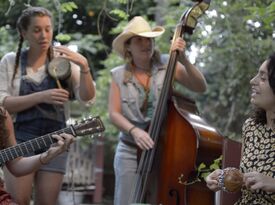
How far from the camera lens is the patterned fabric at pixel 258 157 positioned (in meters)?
2.63

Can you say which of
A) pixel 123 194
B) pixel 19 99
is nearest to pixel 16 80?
pixel 19 99

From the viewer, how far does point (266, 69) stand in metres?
2.68

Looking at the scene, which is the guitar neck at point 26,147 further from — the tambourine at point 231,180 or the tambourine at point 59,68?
the tambourine at point 231,180

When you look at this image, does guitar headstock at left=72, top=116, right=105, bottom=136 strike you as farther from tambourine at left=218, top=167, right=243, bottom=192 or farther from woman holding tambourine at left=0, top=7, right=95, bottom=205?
tambourine at left=218, top=167, right=243, bottom=192

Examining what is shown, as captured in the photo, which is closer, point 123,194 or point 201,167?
point 201,167

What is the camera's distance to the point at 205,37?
5047mm

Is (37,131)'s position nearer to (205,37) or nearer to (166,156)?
(166,156)

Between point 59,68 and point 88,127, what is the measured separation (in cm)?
55

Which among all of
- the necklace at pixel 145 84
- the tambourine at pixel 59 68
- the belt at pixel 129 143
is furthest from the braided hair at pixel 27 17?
the belt at pixel 129 143

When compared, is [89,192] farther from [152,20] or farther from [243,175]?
[243,175]

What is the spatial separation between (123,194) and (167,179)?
30 cm

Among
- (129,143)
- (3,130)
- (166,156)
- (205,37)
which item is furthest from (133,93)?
(205,37)

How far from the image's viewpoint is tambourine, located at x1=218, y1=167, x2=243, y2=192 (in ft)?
8.31

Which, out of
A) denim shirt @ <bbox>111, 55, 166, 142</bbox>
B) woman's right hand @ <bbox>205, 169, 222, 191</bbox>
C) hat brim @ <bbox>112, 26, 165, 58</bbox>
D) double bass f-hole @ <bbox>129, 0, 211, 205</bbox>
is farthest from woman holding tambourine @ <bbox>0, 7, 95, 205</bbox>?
woman's right hand @ <bbox>205, 169, 222, 191</bbox>
